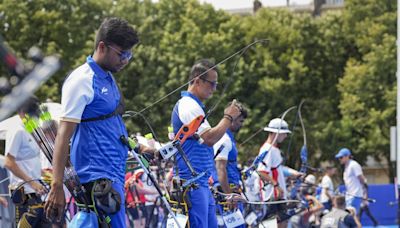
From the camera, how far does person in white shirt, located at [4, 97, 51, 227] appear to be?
8969 millimetres

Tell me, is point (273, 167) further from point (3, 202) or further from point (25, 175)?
point (25, 175)

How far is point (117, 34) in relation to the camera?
611 centimetres

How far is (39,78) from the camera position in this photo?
378 centimetres

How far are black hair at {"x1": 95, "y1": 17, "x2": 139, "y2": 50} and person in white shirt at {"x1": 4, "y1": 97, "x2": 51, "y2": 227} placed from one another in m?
2.92

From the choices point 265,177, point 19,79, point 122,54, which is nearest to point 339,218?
point 265,177

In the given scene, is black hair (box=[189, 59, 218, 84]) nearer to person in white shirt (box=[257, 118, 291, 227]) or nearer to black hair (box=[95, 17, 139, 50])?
black hair (box=[95, 17, 139, 50])

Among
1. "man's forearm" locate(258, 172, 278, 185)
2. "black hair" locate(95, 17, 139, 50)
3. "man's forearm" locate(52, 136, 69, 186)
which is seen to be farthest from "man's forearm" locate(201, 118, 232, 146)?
"man's forearm" locate(258, 172, 278, 185)

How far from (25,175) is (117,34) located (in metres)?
3.24

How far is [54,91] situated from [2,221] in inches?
1107

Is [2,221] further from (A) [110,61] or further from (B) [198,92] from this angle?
(A) [110,61]

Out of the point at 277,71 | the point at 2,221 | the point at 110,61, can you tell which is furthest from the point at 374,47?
the point at 110,61

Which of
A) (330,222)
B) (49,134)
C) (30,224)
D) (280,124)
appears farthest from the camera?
(330,222)

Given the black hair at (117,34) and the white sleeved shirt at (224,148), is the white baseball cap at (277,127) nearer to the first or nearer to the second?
the white sleeved shirt at (224,148)

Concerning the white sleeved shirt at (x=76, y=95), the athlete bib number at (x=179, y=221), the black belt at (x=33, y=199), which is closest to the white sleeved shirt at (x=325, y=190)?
the black belt at (x=33, y=199)
